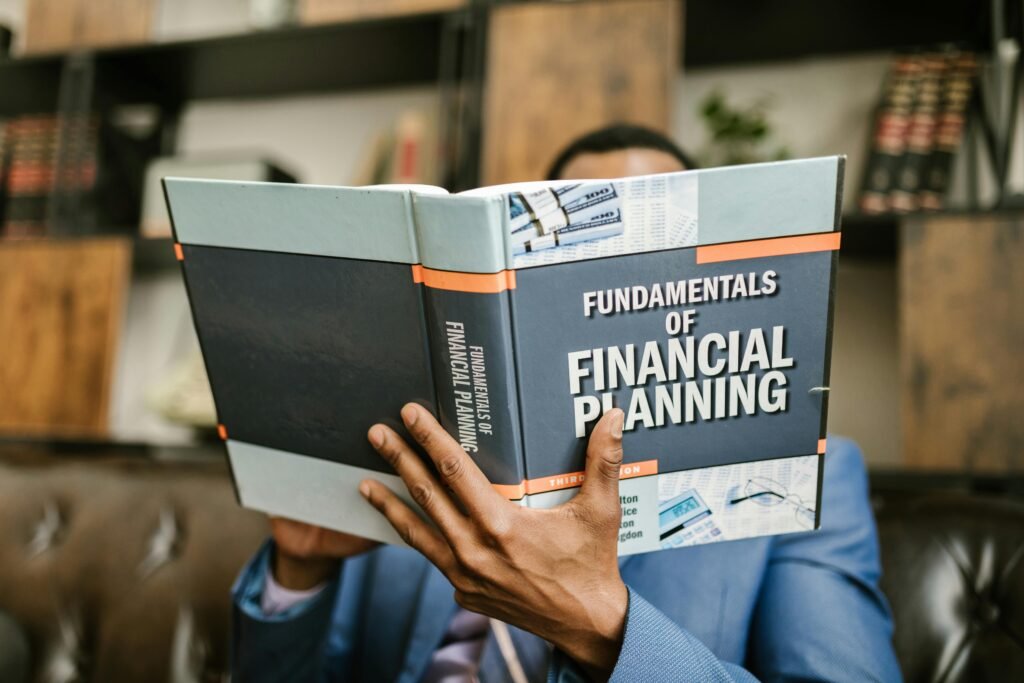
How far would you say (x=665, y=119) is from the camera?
1.30m

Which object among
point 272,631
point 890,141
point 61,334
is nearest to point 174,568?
point 272,631

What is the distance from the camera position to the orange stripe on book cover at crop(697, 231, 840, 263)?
0.53m

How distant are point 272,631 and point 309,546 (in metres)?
0.12

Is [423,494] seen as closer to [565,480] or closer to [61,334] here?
[565,480]

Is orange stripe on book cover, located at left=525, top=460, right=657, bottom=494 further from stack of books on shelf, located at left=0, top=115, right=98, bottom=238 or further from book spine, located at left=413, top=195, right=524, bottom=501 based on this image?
stack of books on shelf, located at left=0, top=115, right=98, bottom=238

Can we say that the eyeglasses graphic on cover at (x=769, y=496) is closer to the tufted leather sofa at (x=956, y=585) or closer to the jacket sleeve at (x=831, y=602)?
the jacket sleeve at (x=831, y=602)

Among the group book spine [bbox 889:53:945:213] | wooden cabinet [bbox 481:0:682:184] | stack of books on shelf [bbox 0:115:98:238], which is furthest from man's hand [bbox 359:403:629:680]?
stack of books on shelf [bbox 0:115:98:238]

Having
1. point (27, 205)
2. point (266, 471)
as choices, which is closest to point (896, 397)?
point (266, 471)

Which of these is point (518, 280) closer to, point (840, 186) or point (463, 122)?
point (840, 186)

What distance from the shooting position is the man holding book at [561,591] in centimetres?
56

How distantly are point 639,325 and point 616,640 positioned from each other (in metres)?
0.27

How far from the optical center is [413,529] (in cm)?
61

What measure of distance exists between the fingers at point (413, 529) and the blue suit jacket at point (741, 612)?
0.45 feet

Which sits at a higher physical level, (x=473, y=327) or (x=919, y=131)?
(x=919, y=131)
